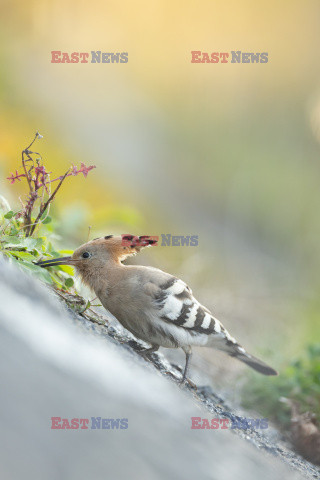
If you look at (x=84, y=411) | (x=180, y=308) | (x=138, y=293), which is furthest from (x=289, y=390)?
(x=84, y=411)

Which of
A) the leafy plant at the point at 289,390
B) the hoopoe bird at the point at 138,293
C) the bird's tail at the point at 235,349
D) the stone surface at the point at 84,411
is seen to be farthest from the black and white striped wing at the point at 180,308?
the leafy plant at the point at 289,390

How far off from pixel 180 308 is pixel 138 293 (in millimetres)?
176

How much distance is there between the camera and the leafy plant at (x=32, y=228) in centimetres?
216

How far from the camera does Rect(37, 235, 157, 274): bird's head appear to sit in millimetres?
2328

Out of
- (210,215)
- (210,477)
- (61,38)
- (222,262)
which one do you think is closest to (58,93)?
(61,38)

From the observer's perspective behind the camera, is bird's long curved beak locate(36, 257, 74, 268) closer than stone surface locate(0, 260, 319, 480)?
No

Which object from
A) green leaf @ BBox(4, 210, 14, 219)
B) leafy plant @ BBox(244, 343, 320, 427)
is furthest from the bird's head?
leafy plant @ BBox(244, 343, 320, 427)

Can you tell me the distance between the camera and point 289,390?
3363 millimetres

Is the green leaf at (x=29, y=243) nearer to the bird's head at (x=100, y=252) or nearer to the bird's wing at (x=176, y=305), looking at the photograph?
the bird's head at (x=100, y=252)

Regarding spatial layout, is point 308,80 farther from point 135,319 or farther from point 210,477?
point 210,477

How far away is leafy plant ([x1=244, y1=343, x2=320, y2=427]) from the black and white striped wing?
104 centimetres

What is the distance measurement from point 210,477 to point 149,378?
0.50 m

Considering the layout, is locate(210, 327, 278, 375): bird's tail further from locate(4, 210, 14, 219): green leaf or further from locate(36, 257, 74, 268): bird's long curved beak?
locate(4, 210, 14, 219): green leaf

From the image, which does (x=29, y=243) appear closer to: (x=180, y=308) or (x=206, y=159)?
(x=180, y=308)
